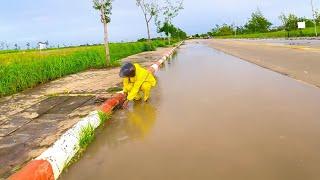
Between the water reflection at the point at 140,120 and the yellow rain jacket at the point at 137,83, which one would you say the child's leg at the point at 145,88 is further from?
the water reflection at the point at 140,120

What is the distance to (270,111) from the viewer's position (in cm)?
629

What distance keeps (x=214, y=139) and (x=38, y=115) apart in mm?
3452

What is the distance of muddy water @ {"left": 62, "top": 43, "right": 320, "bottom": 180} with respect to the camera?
3936mm

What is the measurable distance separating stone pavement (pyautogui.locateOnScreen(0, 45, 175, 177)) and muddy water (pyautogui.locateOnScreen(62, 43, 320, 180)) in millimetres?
594

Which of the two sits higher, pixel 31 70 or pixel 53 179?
pixel 31 70

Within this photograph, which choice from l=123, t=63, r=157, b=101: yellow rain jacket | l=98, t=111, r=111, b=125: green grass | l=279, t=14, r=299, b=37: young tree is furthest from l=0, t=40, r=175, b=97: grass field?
l=279, t=14, r=299, b=37: young tree

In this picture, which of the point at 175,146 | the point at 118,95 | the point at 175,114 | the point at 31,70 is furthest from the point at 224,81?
the point at 175,146

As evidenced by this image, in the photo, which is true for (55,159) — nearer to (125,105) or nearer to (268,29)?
(125,105)

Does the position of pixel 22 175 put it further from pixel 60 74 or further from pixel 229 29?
pixel 229 29

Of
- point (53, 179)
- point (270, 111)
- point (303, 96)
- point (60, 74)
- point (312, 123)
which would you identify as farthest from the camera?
point (60, 74)

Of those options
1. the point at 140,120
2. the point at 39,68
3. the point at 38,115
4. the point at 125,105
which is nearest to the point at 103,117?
the point at 140,120

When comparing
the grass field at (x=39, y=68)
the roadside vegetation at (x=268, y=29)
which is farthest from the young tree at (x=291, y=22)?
the grass field at (x=39, y=68)

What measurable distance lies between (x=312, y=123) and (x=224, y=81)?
16.9 ft

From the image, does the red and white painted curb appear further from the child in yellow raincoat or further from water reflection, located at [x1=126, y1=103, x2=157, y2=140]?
the child in yellow raincoat
